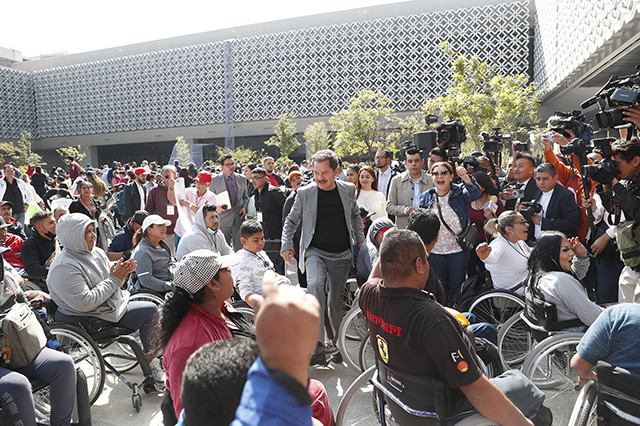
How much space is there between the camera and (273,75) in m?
37.8

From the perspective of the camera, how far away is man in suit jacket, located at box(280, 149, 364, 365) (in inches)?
157

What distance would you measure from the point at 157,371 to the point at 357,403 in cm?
181

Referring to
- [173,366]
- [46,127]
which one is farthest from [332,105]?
[173,366]

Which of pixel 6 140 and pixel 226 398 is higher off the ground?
pixel 6 140

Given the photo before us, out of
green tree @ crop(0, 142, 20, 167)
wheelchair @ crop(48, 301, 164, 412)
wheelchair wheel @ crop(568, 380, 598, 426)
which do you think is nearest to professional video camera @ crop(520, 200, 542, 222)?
wheelchair wheel @ crop(568, 380, 598, 426)

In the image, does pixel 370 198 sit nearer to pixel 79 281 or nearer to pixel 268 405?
pixel 79 281

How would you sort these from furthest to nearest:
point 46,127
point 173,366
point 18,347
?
1. point 46,127
2. point 18,347
3. point 173,366

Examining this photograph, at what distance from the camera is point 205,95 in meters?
40.4

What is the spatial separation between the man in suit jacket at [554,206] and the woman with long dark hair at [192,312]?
3.65m

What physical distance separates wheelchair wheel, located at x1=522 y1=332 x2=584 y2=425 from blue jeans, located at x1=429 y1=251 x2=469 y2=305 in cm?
141

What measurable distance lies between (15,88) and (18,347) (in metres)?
53.7

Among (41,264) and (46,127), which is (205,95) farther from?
(41,264)

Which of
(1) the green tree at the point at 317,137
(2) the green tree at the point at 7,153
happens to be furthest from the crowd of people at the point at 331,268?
(2) the green tree at the point at 7,153

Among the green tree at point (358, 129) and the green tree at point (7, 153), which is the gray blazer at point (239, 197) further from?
the green tree at point (7, 153)
